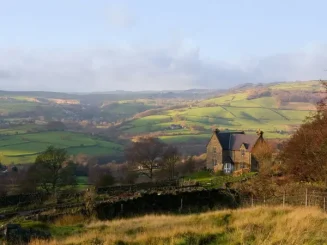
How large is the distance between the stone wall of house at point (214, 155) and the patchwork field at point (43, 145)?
29888mm

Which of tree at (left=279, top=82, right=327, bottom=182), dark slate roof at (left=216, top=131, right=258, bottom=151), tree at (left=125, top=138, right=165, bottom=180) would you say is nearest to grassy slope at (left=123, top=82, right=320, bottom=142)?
tree at (left=125, top=138, right=165, bottom=180)

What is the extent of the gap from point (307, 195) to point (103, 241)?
1587 cm

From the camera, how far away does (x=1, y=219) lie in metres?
24.9

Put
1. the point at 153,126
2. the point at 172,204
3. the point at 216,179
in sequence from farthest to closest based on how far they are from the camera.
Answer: the point at 153,126 < the point at 216,179 < the point at 172,204

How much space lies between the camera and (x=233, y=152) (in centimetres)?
5619

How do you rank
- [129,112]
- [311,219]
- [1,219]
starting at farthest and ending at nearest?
[129,112]
[1,219]
[311,219]

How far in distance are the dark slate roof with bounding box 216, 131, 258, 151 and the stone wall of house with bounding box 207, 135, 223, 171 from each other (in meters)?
0.78

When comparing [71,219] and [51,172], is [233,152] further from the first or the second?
[71,219]

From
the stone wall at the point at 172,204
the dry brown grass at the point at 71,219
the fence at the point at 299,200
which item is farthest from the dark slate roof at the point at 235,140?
the dry brown grass at the point at 71,219

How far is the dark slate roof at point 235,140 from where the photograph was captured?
54.5 meters

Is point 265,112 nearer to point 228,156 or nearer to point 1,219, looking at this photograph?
point 228,156

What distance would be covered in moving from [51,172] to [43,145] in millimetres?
39661

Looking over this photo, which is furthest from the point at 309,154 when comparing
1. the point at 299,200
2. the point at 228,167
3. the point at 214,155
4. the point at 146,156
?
the point at 146,156

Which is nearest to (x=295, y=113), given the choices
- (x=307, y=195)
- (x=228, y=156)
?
(x=228, y=156)
